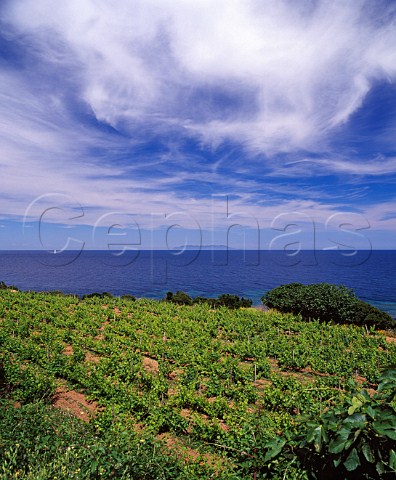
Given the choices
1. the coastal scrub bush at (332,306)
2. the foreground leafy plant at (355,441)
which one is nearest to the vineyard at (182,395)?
the foreground leafy plant at (355,441)

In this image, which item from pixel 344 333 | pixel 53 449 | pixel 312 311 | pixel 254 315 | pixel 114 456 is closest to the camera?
pixel 114 456

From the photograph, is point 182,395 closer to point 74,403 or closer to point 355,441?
point 74,403

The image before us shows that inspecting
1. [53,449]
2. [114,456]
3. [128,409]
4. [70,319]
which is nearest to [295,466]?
[114,456]

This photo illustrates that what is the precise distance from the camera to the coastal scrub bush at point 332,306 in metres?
24.1

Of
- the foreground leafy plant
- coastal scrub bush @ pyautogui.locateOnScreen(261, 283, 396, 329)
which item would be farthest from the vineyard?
coastal scrub bush @ pyautogui.locateOnScreen(261, 283, 396, 329)

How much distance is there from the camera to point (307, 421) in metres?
3.03

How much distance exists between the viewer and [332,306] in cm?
2522

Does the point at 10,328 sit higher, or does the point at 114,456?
the point at 114,456

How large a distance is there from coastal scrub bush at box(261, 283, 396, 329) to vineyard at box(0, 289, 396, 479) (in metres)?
6.57

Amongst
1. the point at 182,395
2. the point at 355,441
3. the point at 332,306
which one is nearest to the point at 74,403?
the point at 182,395

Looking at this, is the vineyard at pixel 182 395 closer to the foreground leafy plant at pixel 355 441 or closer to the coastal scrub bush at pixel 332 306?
the foreground leafy plant at pixel 355 441

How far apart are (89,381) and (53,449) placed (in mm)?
5173

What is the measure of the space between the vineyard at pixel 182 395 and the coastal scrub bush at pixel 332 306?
6.57m

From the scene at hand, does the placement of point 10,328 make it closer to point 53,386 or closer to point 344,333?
point 53,386
